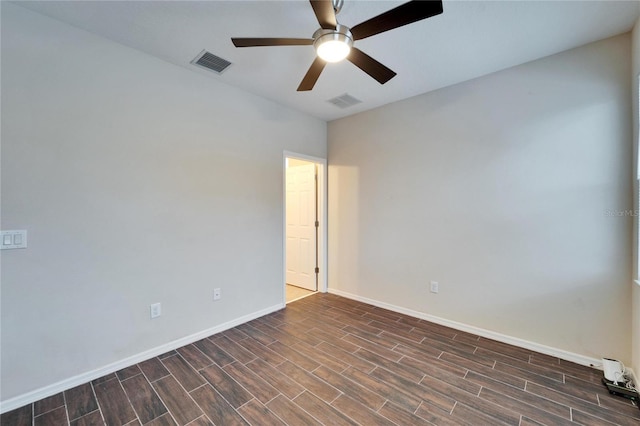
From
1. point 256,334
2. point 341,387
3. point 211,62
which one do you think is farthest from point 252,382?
point 211,62

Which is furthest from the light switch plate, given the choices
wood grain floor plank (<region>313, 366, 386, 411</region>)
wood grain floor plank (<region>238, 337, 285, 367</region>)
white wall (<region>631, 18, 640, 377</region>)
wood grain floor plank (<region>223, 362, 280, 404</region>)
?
white wall (<region>631, 18, 640, 377</region>)

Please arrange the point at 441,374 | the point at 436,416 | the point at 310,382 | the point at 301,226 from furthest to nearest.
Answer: the point at 301,226 < the point at 441,374 < the point at 310,382 < the point at 436,416

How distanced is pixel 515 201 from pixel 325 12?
239 centimetres

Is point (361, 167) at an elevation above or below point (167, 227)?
above

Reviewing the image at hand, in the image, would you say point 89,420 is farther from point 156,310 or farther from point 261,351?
point 261,351

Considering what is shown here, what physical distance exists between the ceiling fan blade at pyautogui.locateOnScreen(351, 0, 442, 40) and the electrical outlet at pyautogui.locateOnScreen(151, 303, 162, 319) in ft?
8.84

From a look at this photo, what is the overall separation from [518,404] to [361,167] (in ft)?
9.46

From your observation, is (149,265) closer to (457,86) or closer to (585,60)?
(457,86)

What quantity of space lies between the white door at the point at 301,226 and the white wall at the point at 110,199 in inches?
49.5

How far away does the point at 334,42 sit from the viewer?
168 cm

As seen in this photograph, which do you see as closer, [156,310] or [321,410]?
[321,410]

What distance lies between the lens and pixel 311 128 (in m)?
3.99

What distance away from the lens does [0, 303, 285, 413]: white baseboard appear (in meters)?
1.85

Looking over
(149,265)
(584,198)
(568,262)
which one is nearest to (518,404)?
(568,262)
